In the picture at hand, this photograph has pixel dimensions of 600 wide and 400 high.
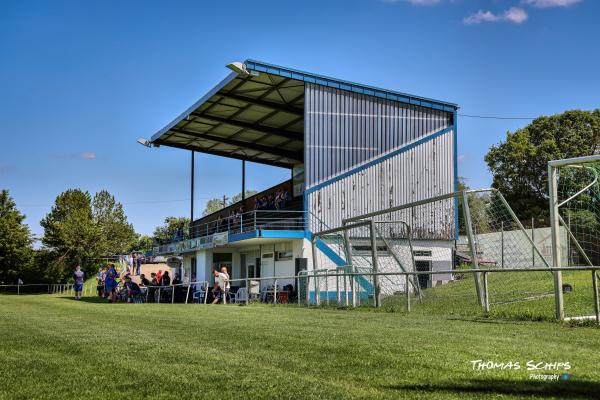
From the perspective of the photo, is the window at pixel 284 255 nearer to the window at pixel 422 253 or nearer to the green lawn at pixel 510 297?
the window at pixel 422 253

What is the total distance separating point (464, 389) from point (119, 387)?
2.71 metres

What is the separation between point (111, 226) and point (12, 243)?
401 inches

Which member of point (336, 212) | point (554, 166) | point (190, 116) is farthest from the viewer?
point (190, 116)

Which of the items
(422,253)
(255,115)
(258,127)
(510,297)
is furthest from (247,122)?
(510,297)

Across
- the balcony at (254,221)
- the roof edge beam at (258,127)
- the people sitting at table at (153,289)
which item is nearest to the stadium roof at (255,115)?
the roof edge beam at (258,127)

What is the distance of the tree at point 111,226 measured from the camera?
63.7 metres

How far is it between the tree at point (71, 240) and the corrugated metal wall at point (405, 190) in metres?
37.1

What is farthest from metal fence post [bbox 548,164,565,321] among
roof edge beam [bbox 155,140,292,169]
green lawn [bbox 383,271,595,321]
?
roof edge beam [bbox 155,140,292,169]

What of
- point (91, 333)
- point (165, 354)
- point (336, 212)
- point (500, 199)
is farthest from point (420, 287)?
point (336, 212)

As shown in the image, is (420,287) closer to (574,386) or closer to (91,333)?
(91,333)

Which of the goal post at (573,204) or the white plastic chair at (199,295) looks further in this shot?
the white plastic chair at (199,295)

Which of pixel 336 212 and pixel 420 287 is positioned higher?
pixel 336 212

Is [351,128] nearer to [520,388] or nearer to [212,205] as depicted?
[520,388]

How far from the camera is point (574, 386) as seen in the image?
4.84 m
